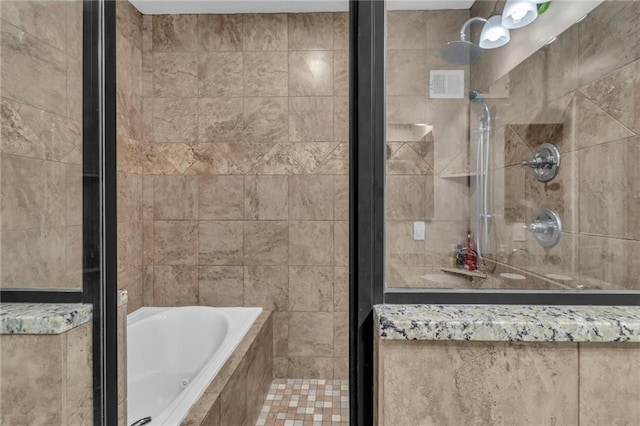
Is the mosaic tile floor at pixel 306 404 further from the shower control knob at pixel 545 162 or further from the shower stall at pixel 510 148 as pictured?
the shower control knob at pixel 545 162

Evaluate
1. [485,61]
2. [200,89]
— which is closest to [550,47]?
[485,61]

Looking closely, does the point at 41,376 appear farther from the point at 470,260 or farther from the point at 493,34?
the point at 493,34

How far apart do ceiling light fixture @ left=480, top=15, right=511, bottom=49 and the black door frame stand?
1080 mm

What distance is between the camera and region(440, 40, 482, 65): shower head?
3.42ft

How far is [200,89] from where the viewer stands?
8.05 feet

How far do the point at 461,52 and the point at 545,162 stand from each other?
0.43m

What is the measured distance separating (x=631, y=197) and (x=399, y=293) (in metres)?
0.60

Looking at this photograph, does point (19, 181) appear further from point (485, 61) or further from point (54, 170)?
point (485, 61)

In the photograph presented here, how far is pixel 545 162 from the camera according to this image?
107cm

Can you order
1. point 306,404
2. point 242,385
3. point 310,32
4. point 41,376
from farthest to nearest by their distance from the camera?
point 310,32
point 306,404
point 242,385
point 41,376

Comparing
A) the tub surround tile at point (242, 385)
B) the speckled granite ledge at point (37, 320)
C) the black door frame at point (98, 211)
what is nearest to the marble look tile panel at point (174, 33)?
the black door frame at point (98, 211)

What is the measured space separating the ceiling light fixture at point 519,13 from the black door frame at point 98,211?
1.20 meters

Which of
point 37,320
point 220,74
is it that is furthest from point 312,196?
point 37,320

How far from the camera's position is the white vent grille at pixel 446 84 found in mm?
997
